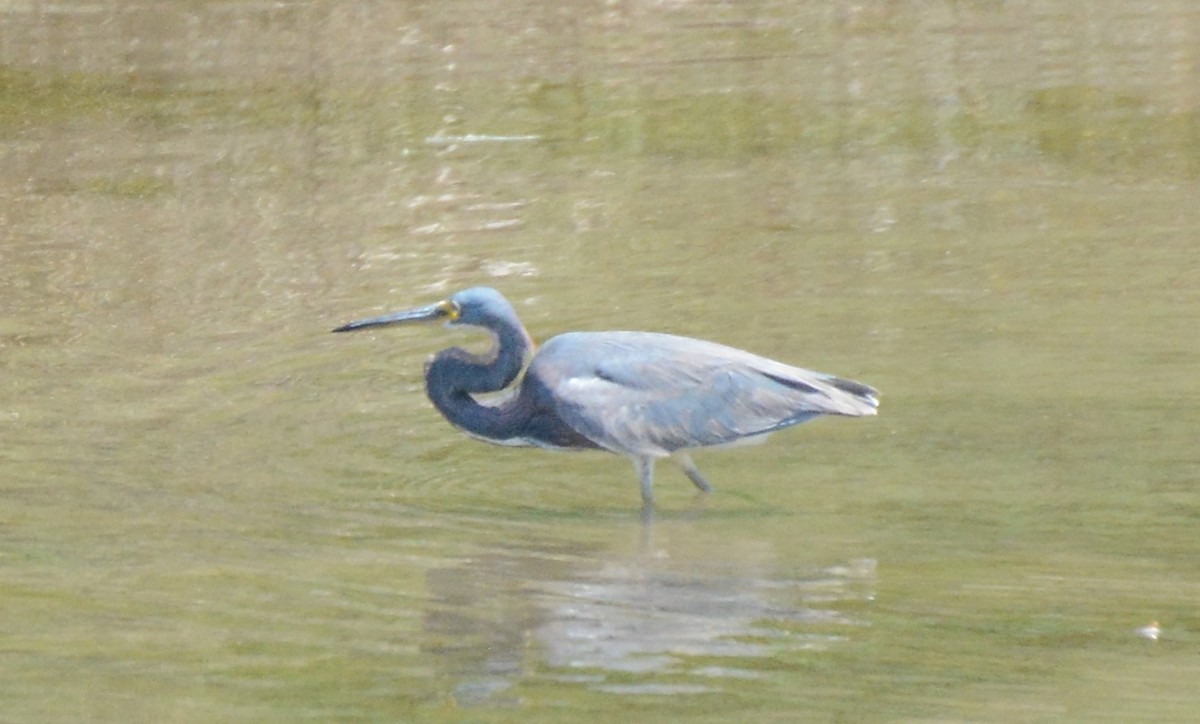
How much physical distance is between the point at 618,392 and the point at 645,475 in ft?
1.11

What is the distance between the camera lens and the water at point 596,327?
620 centimetres

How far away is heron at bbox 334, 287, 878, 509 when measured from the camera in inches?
325

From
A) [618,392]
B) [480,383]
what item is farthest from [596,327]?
[618,392]

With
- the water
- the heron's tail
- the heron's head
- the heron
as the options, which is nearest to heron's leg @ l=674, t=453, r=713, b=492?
the heron

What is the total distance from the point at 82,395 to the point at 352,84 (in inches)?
271

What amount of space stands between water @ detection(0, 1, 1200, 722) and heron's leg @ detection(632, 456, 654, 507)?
15cm

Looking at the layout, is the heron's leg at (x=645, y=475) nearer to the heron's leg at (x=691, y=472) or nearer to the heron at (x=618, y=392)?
the heron at (x=618, y=392)

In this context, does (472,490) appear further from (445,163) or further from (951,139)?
(951,139)

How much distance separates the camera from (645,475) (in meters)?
8.24

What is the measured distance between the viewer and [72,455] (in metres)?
8.52

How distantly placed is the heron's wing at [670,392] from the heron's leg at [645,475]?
50 mm

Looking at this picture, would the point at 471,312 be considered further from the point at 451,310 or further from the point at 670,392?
the point at 670,392

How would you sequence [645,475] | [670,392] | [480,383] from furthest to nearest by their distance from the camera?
[480,383] < [670,392] < [645,475]

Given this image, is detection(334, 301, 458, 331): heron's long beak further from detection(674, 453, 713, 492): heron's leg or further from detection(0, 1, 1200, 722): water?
detection(674, 453, 713, 492): heron's leg
